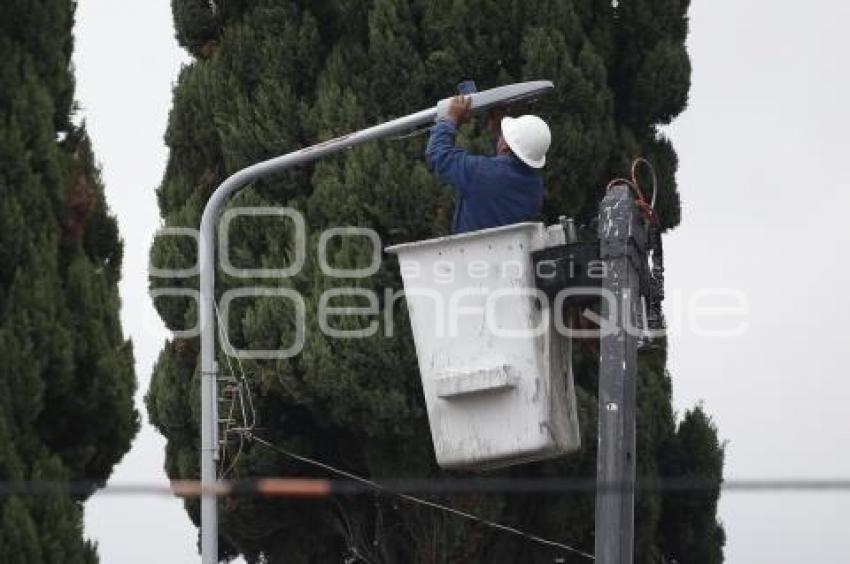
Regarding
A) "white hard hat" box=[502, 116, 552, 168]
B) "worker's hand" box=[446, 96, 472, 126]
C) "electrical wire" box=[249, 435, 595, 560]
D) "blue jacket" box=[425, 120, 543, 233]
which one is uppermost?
"worker's hand" box=[446, 96, 472, 126]

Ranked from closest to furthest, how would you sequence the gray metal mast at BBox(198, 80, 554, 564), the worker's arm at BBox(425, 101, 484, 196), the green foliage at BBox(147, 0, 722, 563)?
the worker's arm at BBox(425, 101, 484, 196) < the gray metal mast at BBox(198, 80, 554, 564) < the green foliage at BBox(147, 0, 722, 563)

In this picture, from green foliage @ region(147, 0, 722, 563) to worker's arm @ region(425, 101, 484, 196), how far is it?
592 centimetres

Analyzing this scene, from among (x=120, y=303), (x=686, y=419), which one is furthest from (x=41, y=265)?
(x=686, y=419)

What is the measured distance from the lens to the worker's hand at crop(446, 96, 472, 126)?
56.3 ft

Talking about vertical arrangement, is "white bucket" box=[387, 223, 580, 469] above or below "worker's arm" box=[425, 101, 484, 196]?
below

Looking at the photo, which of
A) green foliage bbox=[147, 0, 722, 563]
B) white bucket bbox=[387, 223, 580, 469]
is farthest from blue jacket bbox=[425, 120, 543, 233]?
green foliage bbox=[147, 0, 722, 563]

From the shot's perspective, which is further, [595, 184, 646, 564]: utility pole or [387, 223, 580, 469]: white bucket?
[595, 184, 646, 564]: utility pole

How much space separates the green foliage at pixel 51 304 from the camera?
1579 cm

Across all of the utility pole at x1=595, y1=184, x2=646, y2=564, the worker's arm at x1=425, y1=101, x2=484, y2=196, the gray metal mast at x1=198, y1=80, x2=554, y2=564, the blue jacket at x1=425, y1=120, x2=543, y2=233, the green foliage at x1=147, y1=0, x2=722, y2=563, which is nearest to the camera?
the utility pole at x1=595, y1=184, x2=646, y2=564

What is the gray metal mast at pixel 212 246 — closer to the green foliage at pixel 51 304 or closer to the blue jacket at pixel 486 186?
the blue jacket at pixel 486 186

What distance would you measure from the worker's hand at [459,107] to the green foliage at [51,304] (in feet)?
7.21

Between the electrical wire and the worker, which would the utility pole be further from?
the electrical wire

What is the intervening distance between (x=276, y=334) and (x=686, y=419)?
3842mm

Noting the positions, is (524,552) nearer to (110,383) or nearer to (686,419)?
(686,419)
